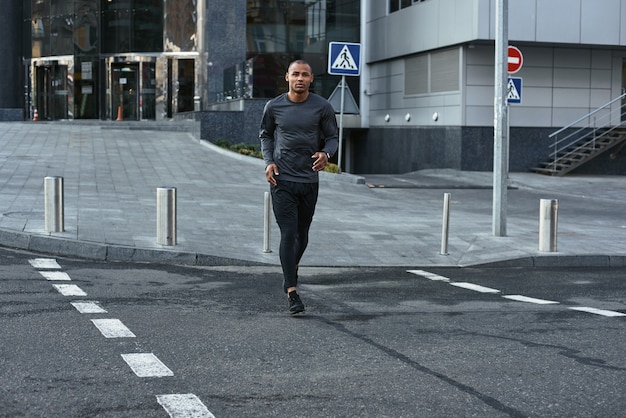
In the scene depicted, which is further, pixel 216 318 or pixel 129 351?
pixel 216 318

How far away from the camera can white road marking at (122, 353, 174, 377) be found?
17.2 feet

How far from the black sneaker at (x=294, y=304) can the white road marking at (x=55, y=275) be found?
105 inches

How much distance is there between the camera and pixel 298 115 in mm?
7543

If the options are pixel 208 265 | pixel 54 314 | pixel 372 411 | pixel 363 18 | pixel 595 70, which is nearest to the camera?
pixel 372 411

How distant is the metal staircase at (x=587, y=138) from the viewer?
27234mm

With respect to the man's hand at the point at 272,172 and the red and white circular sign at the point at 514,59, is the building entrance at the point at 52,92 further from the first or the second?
the man's hand at the point at 272,172

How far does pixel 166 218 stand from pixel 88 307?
412 centimetres

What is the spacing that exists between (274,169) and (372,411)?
10.7 ft

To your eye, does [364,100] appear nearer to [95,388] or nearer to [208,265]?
[208,265]

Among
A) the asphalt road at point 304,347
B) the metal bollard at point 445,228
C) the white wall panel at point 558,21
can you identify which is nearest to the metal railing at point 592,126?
the white wall panel at point 558,21

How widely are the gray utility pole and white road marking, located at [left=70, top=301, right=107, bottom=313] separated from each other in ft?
24.3

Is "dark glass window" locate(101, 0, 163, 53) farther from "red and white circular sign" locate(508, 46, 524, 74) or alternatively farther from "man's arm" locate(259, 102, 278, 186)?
"man's arm" locate(259, 102, 278, 186)

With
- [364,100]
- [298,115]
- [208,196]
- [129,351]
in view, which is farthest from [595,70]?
[129,351]

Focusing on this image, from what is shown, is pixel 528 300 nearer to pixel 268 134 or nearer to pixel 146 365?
pixel 268 134
